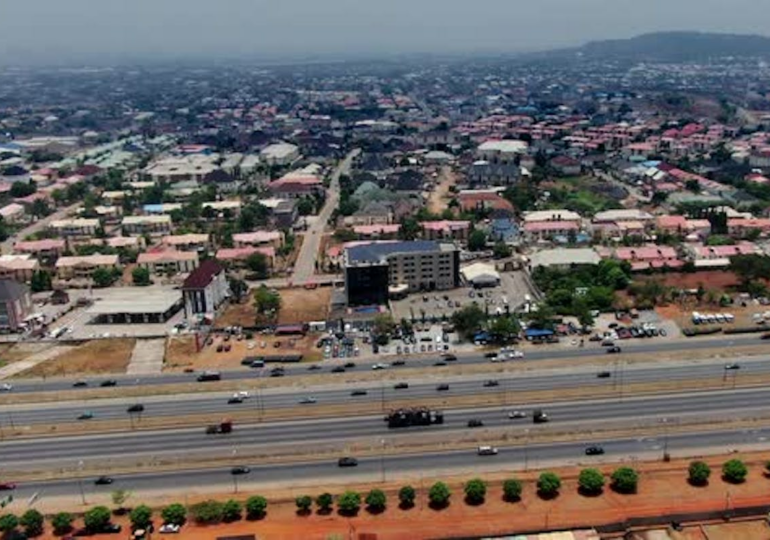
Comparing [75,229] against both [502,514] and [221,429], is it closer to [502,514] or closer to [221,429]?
[221,429]

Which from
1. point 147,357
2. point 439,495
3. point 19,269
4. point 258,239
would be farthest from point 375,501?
point 19,269

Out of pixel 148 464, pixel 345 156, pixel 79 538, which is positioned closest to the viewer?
pixel 79 538

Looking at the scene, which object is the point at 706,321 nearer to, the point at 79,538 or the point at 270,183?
the point at 79,538

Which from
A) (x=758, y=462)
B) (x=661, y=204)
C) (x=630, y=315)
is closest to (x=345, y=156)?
(x=661, y=204)

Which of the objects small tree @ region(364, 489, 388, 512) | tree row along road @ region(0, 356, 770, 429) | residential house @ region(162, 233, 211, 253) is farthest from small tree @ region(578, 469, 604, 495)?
residential house @ region(162, 233, 211, 253)

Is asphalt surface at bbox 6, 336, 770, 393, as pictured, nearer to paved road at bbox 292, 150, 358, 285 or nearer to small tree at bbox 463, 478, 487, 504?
small tree at bbox 463, 478, 487, 504

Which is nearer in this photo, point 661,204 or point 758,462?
point 758,462
